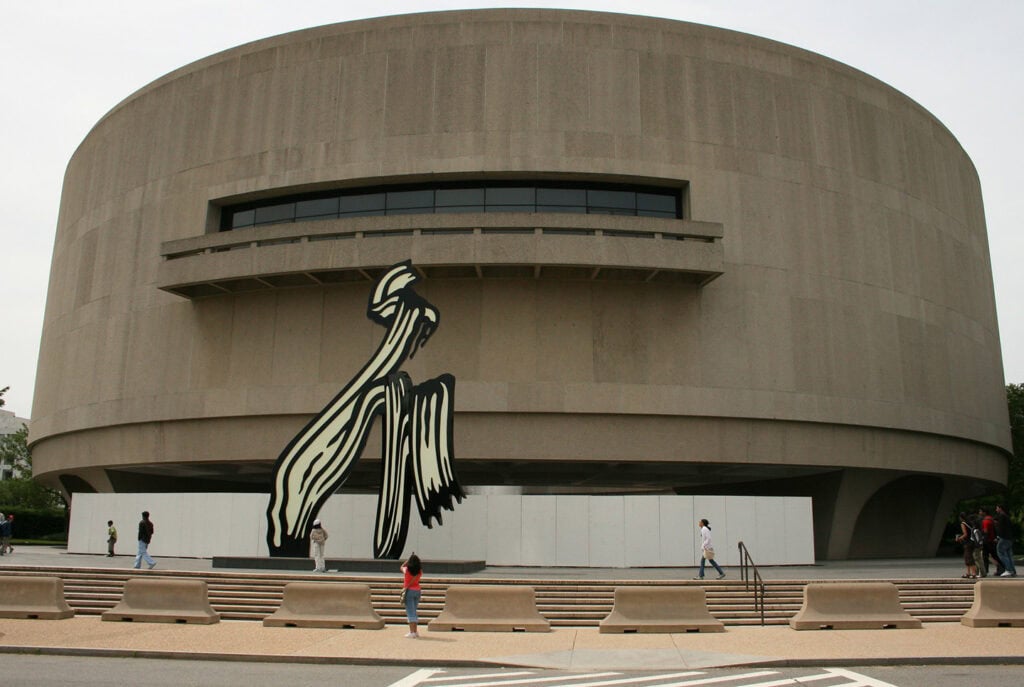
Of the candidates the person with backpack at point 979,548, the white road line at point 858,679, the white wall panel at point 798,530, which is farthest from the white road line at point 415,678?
the white wall panel at point 798,530

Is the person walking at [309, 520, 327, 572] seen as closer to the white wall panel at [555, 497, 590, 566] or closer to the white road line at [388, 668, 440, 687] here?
the white wall panel at [555, 497, 590, 566]

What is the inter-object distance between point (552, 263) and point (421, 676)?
65.7 feet

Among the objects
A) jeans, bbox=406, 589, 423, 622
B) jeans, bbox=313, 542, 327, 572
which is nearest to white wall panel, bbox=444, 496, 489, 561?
jeans, bbox=313, 542, 327, 572

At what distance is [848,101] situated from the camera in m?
34.5

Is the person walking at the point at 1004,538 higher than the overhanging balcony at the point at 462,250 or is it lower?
lower

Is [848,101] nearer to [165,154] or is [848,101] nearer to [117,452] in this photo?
[165,154]

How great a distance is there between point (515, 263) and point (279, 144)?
1125 cm

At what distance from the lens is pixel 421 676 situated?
34.3ft

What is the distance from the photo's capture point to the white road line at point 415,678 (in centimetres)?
975

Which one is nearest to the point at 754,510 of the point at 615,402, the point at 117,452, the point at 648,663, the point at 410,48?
the point at 615,402

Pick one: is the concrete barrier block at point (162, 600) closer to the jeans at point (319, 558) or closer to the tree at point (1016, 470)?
the jeans at point (319, 558)

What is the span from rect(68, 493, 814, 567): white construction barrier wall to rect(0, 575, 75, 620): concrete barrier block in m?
8.81

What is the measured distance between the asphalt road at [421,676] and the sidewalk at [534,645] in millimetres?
332

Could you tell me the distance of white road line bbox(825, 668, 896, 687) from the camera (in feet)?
31.6
